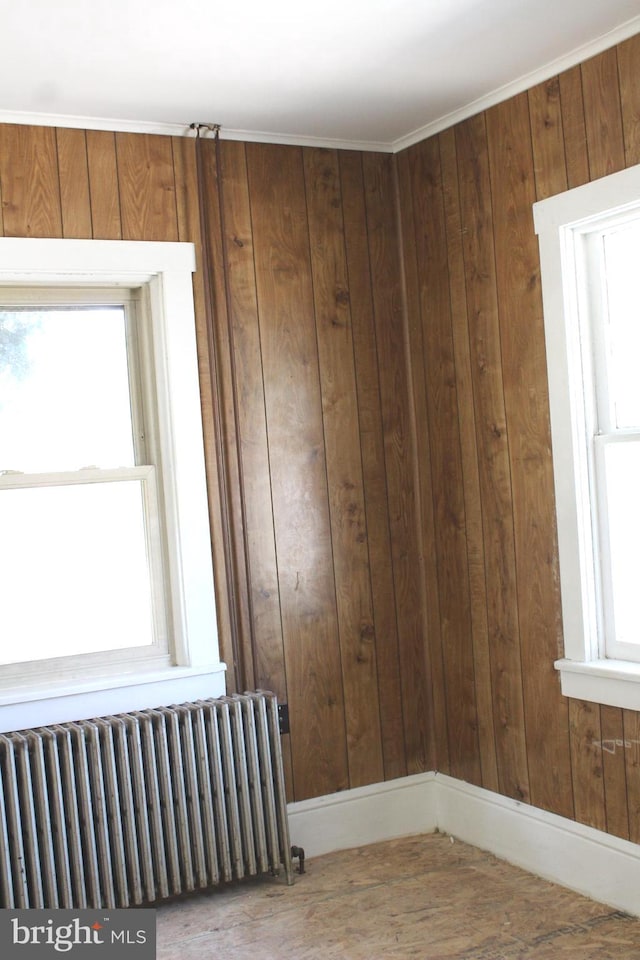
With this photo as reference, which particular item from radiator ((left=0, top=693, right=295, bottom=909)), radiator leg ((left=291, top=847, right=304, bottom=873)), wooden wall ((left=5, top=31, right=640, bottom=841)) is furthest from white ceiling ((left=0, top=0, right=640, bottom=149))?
radiator leg ((left=291, top=847, right=304, bottom=873))

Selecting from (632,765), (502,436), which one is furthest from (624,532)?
(632,765)

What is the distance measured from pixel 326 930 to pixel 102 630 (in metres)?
1.27

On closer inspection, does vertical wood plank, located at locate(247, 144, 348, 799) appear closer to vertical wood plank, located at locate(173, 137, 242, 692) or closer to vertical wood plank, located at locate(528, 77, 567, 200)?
vertical wood plank, located at locate(173, 137, 242, 692)

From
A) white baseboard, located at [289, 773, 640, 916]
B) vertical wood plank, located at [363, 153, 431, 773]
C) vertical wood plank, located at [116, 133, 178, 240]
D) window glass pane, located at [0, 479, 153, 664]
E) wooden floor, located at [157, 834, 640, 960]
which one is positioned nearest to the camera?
wooden floor, located at [157, 834, 640, 960]

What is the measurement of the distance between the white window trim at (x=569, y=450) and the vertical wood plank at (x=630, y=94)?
0.76 ft

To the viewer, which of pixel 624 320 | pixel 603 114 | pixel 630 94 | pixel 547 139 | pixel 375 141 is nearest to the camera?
pixel 630 94

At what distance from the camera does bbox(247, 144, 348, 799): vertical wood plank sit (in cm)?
399

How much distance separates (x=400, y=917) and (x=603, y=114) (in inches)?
103

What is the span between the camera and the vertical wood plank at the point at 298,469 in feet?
13.1

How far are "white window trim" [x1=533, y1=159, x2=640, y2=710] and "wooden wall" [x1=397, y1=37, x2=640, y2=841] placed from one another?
0.06 metres

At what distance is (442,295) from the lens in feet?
13.2

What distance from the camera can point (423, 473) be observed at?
422 centimetres

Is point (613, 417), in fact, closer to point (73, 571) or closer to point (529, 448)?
point (529, 448)

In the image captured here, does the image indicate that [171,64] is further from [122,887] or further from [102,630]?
[122,887]
